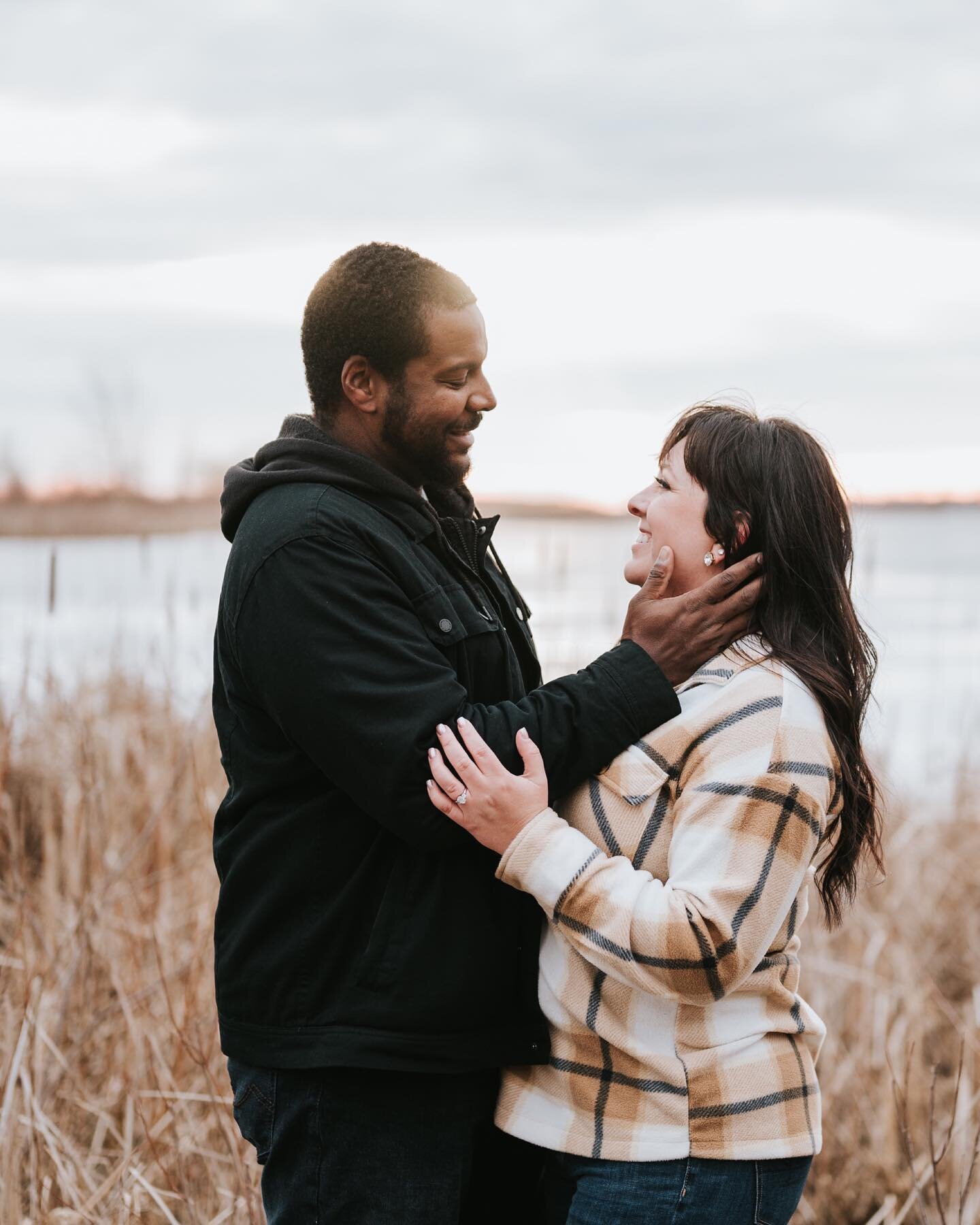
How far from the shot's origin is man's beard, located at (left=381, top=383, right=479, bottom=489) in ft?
6.62

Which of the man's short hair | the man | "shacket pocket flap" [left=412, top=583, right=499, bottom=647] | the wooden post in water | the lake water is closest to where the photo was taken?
the man

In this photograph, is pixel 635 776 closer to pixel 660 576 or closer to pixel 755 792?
pixel 755 792

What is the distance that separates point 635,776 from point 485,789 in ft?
0.77

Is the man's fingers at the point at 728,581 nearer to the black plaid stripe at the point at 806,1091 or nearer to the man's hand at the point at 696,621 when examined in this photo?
the man's hand at the point at 696,621

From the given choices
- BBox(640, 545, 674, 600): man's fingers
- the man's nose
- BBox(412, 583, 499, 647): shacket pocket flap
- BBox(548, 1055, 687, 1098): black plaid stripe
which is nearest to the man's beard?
the man's nose

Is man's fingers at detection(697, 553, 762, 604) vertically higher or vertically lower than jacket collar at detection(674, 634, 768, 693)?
higher

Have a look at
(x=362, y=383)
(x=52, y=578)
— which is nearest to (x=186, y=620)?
(x=52, y=578)

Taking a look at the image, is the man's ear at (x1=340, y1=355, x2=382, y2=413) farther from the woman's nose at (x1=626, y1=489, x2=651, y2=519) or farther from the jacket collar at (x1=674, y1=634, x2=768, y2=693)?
the jacket collar at (x1=674, y1=634, x2=768, y2=693)

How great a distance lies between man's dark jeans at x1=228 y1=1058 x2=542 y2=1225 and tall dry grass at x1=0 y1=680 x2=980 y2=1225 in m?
0.53

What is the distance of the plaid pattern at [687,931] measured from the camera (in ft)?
5.49

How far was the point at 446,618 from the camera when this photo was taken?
74.0 inches

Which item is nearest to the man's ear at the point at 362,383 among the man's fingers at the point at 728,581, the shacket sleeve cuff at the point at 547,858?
the man's fingers at the point at 728,581

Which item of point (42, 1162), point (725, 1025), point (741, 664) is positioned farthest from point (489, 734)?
point (42, 1162)

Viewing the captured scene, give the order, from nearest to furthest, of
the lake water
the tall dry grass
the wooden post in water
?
the tall dry grass
the wooden post in water
the lake water
